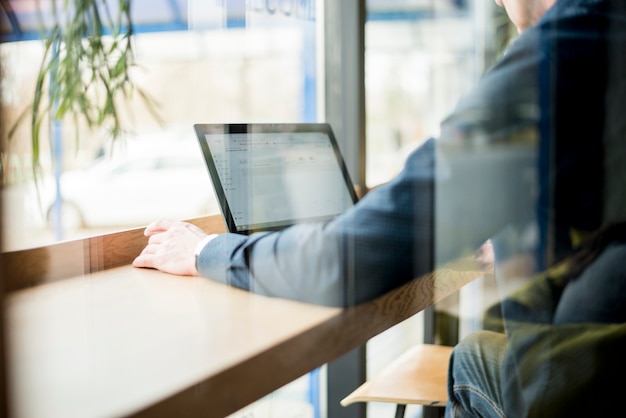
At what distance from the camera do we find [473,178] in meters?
0.99

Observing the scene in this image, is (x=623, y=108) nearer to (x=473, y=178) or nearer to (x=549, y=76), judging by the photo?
(x=549, y=76)

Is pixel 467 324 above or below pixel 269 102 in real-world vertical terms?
below

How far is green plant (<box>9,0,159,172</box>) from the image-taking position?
30.1 inches

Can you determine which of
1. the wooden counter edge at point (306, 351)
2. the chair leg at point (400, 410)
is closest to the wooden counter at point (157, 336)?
the wooden counter edge at point (306, 351)

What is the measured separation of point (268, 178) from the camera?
135 centimetres

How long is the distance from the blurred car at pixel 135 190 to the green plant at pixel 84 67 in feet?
0.20

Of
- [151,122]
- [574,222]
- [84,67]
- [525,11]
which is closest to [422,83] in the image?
[525,11]

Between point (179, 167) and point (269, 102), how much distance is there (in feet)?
1.06

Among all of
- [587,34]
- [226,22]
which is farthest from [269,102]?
[587,34]

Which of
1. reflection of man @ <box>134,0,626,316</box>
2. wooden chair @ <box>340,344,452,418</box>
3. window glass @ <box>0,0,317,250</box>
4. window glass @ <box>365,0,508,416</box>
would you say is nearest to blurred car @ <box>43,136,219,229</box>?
window glass @ <box>0,0,317,250</box>

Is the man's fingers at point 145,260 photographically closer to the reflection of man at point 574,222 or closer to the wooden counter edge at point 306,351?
the wooden counter edge at point 306,351

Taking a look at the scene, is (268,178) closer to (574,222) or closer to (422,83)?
(422,83)

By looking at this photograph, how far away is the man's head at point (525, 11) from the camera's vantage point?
97cm

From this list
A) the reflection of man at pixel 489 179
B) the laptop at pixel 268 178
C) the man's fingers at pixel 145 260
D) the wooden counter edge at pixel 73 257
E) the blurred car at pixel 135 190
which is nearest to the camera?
the wooden counter edge at pixel 73 257
